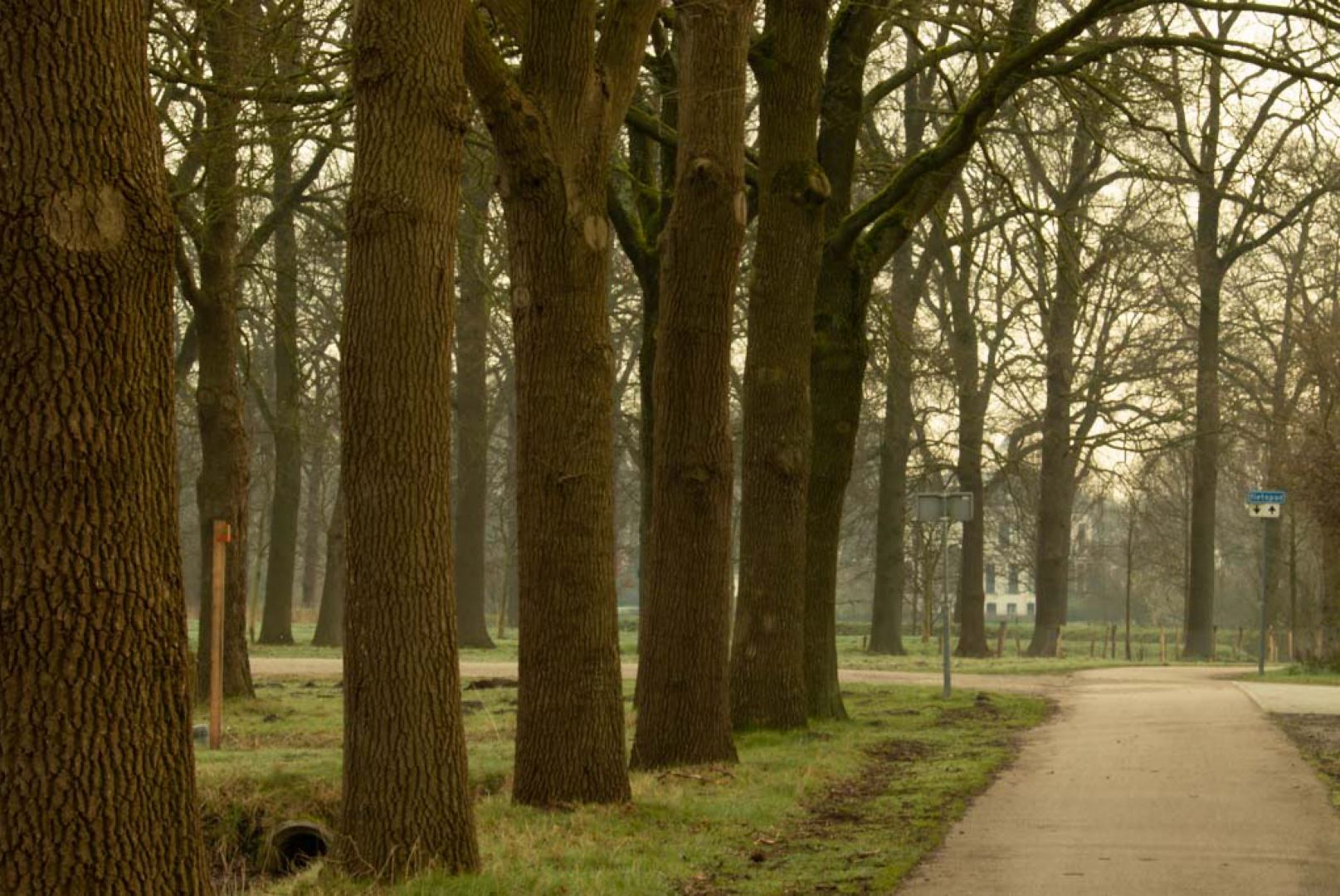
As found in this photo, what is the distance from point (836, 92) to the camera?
57.8ft

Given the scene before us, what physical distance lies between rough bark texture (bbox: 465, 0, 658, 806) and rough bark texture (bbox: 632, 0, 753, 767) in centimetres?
225

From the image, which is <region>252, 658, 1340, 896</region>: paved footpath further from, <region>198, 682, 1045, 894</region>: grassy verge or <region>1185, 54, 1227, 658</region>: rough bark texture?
<region>1185, 54, 1227, 658</region>: rough bark texture

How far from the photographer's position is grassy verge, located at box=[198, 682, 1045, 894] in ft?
27.4

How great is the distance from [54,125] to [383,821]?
3.77 metres

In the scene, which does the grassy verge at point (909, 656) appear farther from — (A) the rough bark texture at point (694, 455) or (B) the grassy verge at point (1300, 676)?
(A) the rough bark texture at point (694, 455)

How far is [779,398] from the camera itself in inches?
588

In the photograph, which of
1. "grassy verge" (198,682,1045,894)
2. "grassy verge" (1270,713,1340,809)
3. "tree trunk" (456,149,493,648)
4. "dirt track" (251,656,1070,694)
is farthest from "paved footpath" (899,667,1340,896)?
"tree trunk" (456,149,493,648)

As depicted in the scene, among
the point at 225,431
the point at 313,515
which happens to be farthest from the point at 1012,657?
the point at 225,431

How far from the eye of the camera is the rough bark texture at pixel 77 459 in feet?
16.6

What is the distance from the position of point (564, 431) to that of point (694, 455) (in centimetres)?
251

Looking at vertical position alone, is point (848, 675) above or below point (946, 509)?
below

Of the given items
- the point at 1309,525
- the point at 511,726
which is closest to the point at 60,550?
the point at 511,726

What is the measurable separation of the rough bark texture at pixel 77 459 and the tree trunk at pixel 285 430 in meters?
15.9

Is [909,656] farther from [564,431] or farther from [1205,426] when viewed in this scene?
[564,431]
